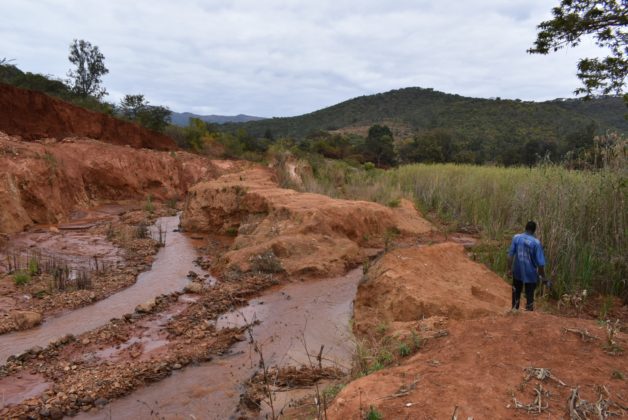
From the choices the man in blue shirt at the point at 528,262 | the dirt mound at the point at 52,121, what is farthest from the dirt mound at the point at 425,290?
the dirt mound at the point at 52,121

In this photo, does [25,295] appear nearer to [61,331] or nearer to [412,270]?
[61,331]

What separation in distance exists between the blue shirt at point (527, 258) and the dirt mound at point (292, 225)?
12.1 feet

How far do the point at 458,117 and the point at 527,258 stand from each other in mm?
46413

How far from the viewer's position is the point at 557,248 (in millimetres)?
6777

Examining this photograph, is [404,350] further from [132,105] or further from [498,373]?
[132,105]

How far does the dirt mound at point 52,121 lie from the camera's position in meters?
18.3

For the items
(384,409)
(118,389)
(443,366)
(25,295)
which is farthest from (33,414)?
(25,295)

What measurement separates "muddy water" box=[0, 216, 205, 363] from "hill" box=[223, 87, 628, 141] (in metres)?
27.1

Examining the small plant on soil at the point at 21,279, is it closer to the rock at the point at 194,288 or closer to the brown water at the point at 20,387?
the rock at the point at 194,288

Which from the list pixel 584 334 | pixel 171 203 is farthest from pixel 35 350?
pixel 171 203

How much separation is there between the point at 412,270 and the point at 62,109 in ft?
63.9

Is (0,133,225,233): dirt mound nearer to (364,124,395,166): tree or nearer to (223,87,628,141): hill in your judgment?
(364,124,395,166): tree

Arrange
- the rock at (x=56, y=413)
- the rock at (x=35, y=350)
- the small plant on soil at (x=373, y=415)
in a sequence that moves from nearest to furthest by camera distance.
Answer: the small plant on soil at (x=373, y=415) < the rock at (x=56, y=413) < the rock at (x=35, y=350)

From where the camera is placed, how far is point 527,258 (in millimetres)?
5379
